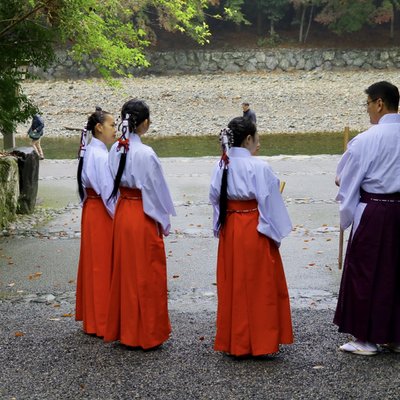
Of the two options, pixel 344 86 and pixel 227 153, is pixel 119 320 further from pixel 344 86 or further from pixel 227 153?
pixel 344 86

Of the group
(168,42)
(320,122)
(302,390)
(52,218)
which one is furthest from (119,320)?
(168,42)

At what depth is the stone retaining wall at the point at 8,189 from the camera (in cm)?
1060

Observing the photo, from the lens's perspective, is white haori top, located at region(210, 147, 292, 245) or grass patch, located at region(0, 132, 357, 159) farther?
grass patch, located at region(0, 132, 357, 159)

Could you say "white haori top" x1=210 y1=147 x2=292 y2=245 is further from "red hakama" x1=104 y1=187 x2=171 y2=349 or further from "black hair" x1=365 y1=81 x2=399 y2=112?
"black hair" x1=365 y1=81 x2=399 y2=112

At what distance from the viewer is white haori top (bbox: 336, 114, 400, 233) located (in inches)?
198

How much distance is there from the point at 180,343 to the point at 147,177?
1239 millimetres

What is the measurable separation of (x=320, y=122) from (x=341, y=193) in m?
25.5

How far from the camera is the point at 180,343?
5477mm

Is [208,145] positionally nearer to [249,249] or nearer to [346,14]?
[346,14]

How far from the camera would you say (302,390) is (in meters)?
4.50

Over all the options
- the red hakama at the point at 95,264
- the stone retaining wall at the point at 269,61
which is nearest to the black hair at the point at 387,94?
the red hakama at the point at 95,264

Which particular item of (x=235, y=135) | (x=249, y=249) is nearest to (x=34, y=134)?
(x=235, y=135)

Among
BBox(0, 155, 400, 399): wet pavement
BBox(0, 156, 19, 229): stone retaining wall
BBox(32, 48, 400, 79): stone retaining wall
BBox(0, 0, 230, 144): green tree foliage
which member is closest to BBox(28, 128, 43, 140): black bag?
BBox(0, 156, 19, 229): stone retaining wall

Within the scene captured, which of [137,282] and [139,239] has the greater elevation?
[139,239]
